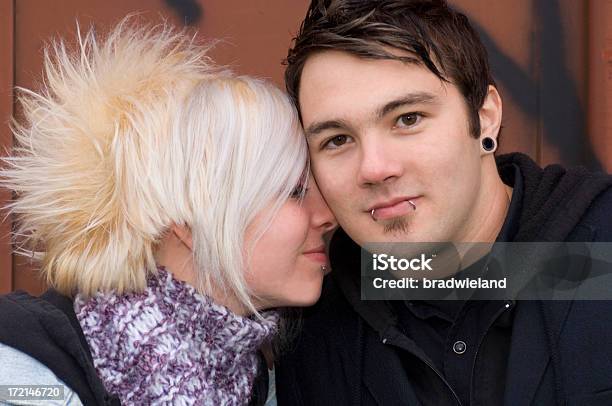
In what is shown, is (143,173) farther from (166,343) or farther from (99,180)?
(166,343)

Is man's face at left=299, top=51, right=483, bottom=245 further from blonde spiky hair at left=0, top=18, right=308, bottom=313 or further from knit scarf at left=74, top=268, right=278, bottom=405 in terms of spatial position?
knit scarf at left=74, top=268, right=278, bottom=405

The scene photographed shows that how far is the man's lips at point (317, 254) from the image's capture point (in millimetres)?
2152

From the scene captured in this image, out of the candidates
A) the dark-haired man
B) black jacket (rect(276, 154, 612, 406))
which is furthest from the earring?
black jacket (rect(276, 154, 612, 406))

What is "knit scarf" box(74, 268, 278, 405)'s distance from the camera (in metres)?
1.85

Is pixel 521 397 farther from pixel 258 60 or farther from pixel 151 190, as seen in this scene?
pixel 258 60

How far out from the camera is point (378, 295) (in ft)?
6.96

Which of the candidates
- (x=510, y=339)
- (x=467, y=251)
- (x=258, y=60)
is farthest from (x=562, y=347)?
(x=258, y=60)

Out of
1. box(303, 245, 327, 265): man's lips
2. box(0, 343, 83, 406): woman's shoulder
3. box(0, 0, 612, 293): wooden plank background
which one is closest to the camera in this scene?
box(0, 343, 83, 406): woman's shoulder

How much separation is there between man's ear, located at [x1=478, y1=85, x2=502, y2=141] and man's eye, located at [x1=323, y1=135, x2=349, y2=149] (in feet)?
1.19

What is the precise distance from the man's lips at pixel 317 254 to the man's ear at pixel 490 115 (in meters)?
0.52

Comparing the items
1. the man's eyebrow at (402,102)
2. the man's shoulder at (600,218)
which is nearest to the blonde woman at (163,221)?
the man's eyebrow at (402,102)

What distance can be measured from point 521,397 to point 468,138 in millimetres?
634

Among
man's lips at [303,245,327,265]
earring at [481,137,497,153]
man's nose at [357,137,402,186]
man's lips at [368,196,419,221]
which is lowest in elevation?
man's lips at [303,245,327,265]

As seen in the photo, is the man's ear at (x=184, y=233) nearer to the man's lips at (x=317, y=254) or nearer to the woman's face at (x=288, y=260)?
the woman's face at (x=288, y=260)
